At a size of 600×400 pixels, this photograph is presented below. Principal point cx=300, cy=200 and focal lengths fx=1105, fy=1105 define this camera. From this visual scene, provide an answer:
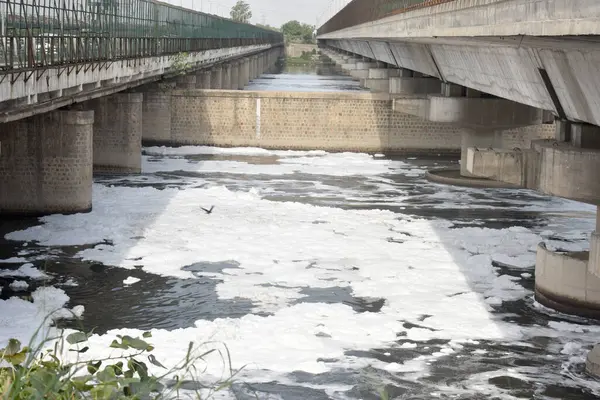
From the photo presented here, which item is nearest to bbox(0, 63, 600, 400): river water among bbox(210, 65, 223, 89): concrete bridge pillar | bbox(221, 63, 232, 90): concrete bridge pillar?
bbox(210, 65, 223, 89): concrete bridge pillar

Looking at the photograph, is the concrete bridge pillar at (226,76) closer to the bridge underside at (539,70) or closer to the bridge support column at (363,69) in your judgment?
the bridge support column at (363,69)

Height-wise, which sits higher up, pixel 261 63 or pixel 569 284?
pixel 261 63

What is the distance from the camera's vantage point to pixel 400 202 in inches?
1315

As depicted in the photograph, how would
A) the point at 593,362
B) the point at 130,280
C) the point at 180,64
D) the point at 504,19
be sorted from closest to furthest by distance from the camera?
the point at 593,362 → the point at 504,19 → the point at 130,280 → the point at 180,64

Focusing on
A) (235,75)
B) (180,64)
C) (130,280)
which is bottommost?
(130,280)

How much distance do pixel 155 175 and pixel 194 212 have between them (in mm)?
9261

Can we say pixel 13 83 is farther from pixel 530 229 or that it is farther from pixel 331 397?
pixel 530 229

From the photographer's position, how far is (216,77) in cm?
6850

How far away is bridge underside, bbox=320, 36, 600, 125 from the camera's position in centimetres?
1570

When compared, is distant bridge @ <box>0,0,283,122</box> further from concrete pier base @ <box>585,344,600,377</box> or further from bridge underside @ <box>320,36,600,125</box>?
concrete pier base @ <box>585,344,600,377</box>

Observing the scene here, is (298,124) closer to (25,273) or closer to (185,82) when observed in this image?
(185,82)

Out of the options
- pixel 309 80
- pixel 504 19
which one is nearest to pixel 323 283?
pixel 504 19

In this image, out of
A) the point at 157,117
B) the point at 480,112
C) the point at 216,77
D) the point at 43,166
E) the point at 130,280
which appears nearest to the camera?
the point at 130,280

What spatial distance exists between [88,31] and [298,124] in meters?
19.1
